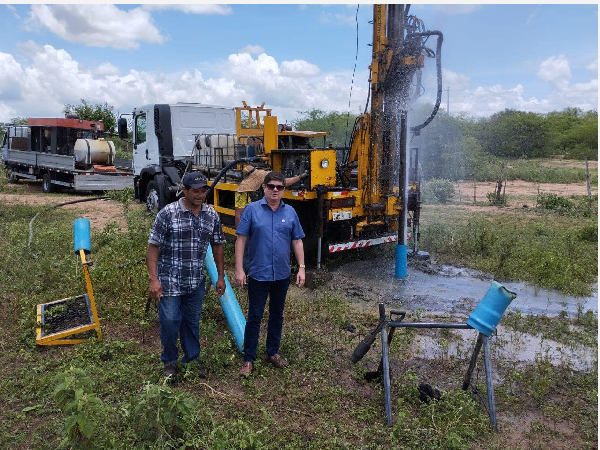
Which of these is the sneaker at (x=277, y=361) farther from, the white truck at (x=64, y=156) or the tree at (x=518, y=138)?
the tree at (x=518, y=138)

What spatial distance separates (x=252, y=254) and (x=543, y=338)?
124 inches

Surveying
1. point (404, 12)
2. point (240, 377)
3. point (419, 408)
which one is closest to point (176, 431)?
point (240, 377)

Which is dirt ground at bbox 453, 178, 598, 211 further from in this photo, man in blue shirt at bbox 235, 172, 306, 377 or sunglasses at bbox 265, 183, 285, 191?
sunglasses at bbox 265, 183, 285, 191

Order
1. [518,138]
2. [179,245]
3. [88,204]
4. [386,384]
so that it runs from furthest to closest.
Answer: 1. [518,138]
2. [88,204]
3. [179,245]
4. [386,384]

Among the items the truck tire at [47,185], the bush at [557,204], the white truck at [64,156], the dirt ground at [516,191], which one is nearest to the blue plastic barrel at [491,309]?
the bush at [557,204]

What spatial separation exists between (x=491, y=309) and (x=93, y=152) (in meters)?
15.8


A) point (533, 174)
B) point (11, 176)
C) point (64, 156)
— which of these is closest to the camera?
point (64, 156)

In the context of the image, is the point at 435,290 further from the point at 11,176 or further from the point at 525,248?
the point at 11,176

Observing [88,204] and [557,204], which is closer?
[557,204]

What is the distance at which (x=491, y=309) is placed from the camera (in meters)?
3.45

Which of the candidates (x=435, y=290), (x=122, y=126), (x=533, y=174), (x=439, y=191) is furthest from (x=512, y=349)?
(x=533, y=174)

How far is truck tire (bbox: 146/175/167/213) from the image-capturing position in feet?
36.4

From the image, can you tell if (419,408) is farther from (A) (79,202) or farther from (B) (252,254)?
(A) (79,202)

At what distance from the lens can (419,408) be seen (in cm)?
368
